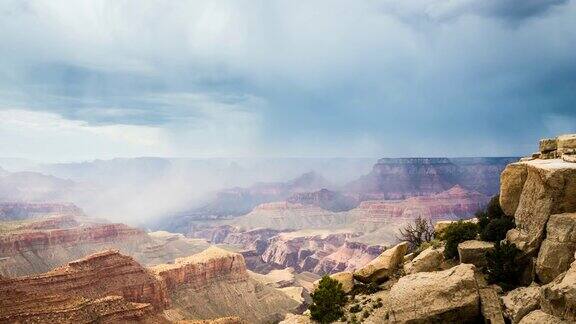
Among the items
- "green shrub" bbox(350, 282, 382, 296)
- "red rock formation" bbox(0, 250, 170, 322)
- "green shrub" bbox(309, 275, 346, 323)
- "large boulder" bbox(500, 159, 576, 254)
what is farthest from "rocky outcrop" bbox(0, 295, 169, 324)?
"large boulder" bbox(500, 159, 576, 254)

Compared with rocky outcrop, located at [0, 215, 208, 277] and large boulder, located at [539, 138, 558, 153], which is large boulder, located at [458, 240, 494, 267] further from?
rocky outcrop, located at [0, 215, 208, 277]

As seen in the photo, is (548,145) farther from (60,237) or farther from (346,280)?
(60,237)

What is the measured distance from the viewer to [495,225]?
3097 cm

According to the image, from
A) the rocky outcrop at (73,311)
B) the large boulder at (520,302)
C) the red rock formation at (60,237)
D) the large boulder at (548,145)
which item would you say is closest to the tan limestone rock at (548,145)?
the large boulder at (548,145)

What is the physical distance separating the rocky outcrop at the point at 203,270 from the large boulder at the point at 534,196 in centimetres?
9205

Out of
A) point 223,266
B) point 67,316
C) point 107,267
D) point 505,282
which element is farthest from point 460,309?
point 223,266

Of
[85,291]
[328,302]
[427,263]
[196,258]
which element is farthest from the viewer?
[196,258]

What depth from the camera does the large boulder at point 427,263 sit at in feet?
107

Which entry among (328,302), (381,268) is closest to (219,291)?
(381,268)

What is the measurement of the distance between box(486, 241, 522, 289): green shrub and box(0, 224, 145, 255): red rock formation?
Answer: 143 meters

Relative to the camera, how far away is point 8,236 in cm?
13850

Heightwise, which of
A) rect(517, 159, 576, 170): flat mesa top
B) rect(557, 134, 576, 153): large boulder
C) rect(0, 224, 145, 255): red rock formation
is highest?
rect(557, 134, 576, 153): large boulder

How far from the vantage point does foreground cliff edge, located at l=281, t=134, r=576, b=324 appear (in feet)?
70.9

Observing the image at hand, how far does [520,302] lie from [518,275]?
3.72m
